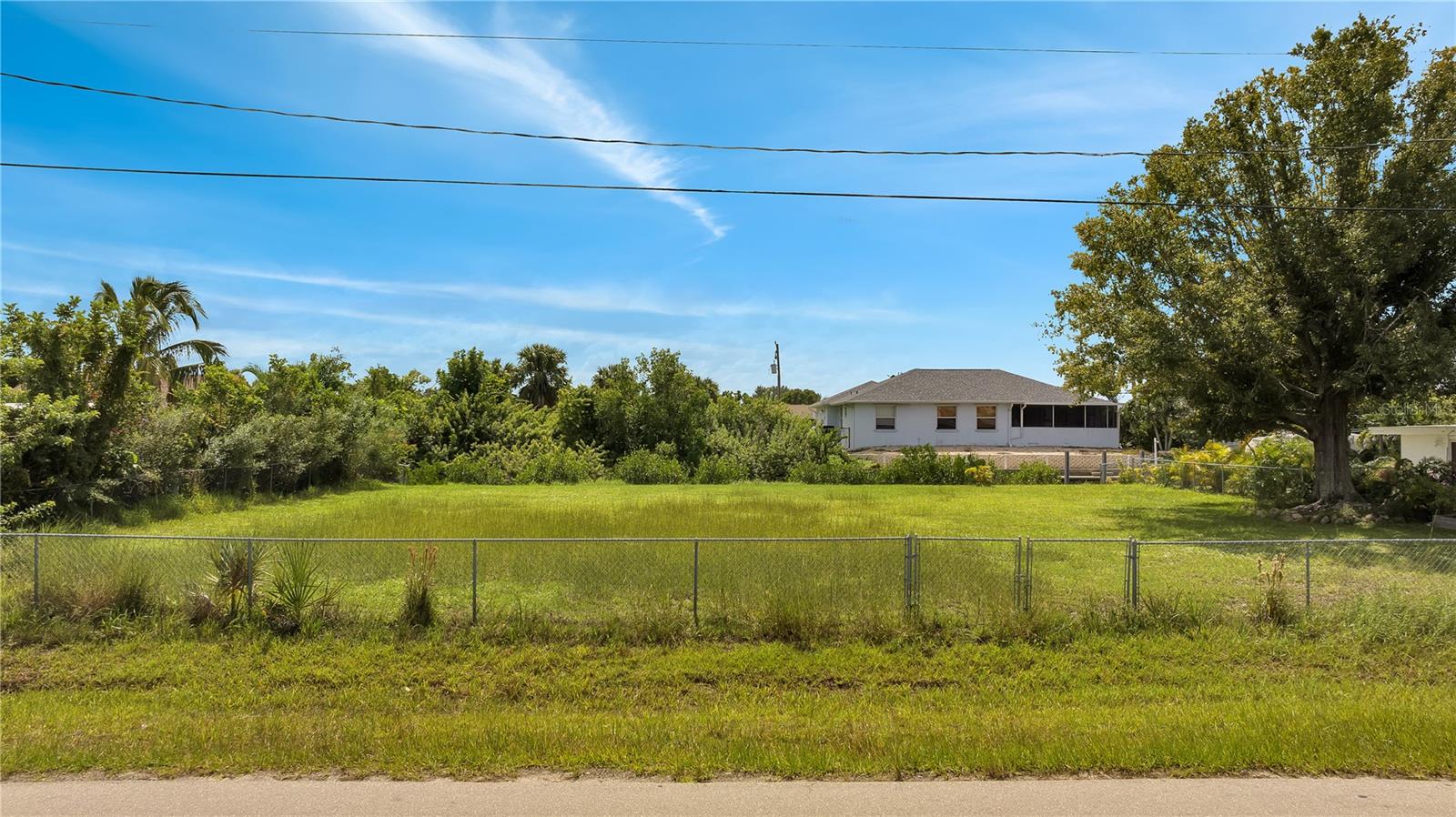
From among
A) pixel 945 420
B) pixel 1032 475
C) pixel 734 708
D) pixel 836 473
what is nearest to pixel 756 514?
pixel 734 708

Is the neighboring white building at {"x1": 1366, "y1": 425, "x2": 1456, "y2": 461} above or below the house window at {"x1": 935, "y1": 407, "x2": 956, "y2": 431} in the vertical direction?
below

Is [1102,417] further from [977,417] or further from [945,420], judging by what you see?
[945,420]

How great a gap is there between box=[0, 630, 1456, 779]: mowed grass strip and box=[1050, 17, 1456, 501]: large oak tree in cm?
1227

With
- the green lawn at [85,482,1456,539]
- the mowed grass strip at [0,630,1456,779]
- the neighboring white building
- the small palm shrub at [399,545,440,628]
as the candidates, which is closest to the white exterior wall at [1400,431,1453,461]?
the neighboring white building

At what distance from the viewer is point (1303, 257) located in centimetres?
1898

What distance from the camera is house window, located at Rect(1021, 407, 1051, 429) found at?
48.0 m

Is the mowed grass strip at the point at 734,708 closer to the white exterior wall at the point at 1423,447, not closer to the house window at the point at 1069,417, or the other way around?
the white exterior wall at the point at 1423,447

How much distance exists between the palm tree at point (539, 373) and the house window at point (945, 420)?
1055 inches

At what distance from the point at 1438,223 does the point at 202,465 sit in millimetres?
30380

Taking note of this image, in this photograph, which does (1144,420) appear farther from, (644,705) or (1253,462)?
(644,705)

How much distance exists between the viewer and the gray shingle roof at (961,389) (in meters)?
46.9

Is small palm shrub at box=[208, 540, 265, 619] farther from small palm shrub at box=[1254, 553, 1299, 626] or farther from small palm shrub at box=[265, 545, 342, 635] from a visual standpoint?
small palm shrub at box=[1254, 553, 1299, 626]

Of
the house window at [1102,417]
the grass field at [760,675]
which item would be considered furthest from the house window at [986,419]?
the grass field at [760,675]

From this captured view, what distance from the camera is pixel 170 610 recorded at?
29.5 ft
